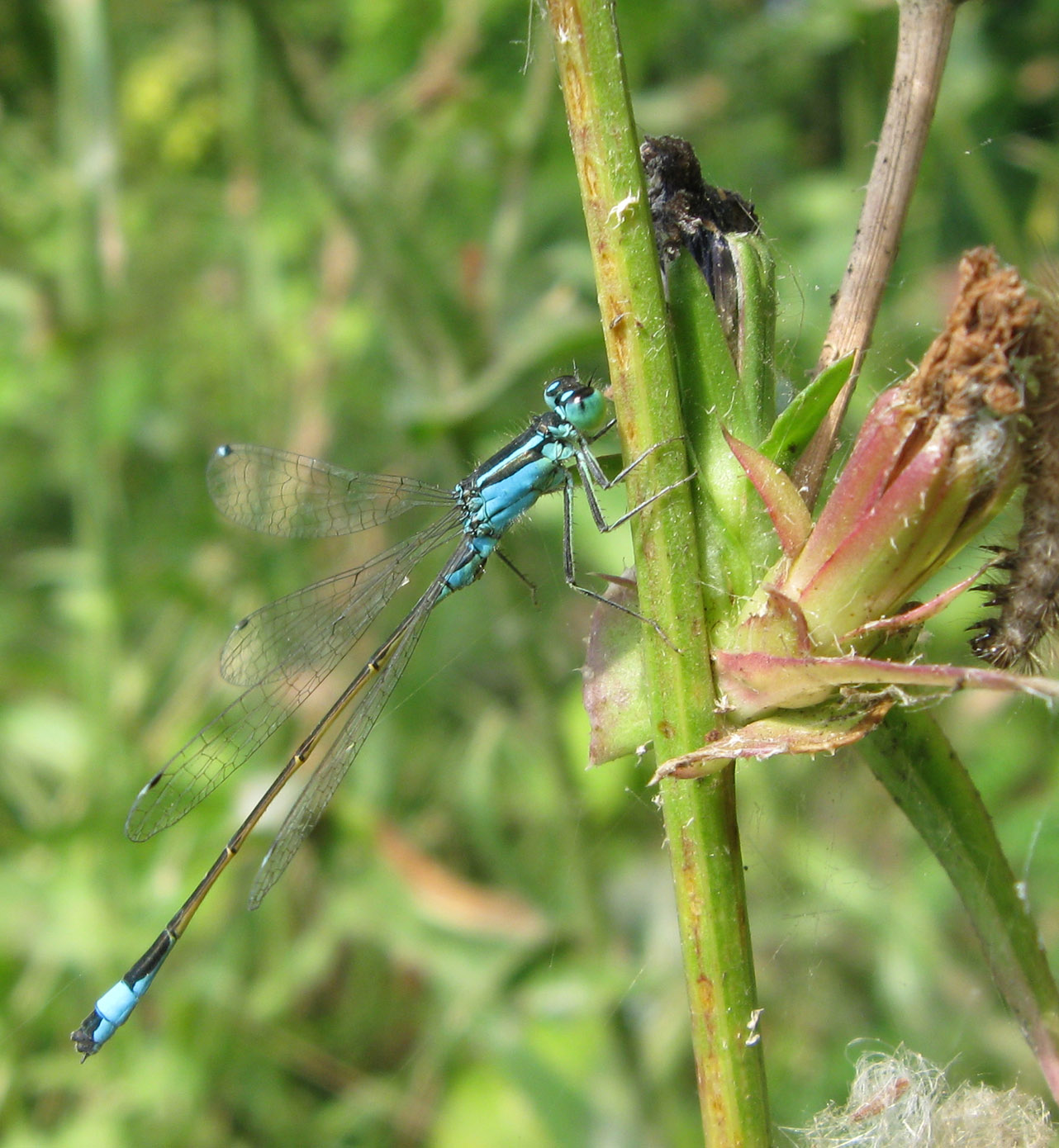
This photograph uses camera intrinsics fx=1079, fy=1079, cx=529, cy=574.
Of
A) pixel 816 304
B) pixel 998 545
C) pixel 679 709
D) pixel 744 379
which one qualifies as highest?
pixel 816 304

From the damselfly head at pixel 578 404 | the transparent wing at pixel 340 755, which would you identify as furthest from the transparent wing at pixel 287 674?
the damselfly head at pixel 578 404

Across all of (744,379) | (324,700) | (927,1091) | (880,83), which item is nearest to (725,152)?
(880,83)

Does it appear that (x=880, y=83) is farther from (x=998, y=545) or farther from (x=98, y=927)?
(x=98, y=927)

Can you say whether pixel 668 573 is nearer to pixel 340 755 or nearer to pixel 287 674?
pixel 340 755

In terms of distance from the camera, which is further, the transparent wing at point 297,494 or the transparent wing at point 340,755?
the transparent wing at point 297,494

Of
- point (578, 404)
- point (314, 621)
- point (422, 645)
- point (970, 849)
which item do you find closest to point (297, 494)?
point (314, 621)

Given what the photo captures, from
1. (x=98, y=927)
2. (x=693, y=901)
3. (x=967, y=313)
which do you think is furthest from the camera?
(x=98, y=927)

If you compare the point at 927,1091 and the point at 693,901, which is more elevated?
the point at 693,901

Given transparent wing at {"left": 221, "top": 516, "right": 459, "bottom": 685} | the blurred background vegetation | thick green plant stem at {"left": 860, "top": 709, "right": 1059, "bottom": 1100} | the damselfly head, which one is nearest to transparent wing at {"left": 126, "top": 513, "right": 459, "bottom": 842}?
transparent wing at {"left": 221, "top": 516, "right": 459, "bottom": 685}

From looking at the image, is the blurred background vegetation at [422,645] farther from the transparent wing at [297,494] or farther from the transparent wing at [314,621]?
the transparent wing at [314,621]
